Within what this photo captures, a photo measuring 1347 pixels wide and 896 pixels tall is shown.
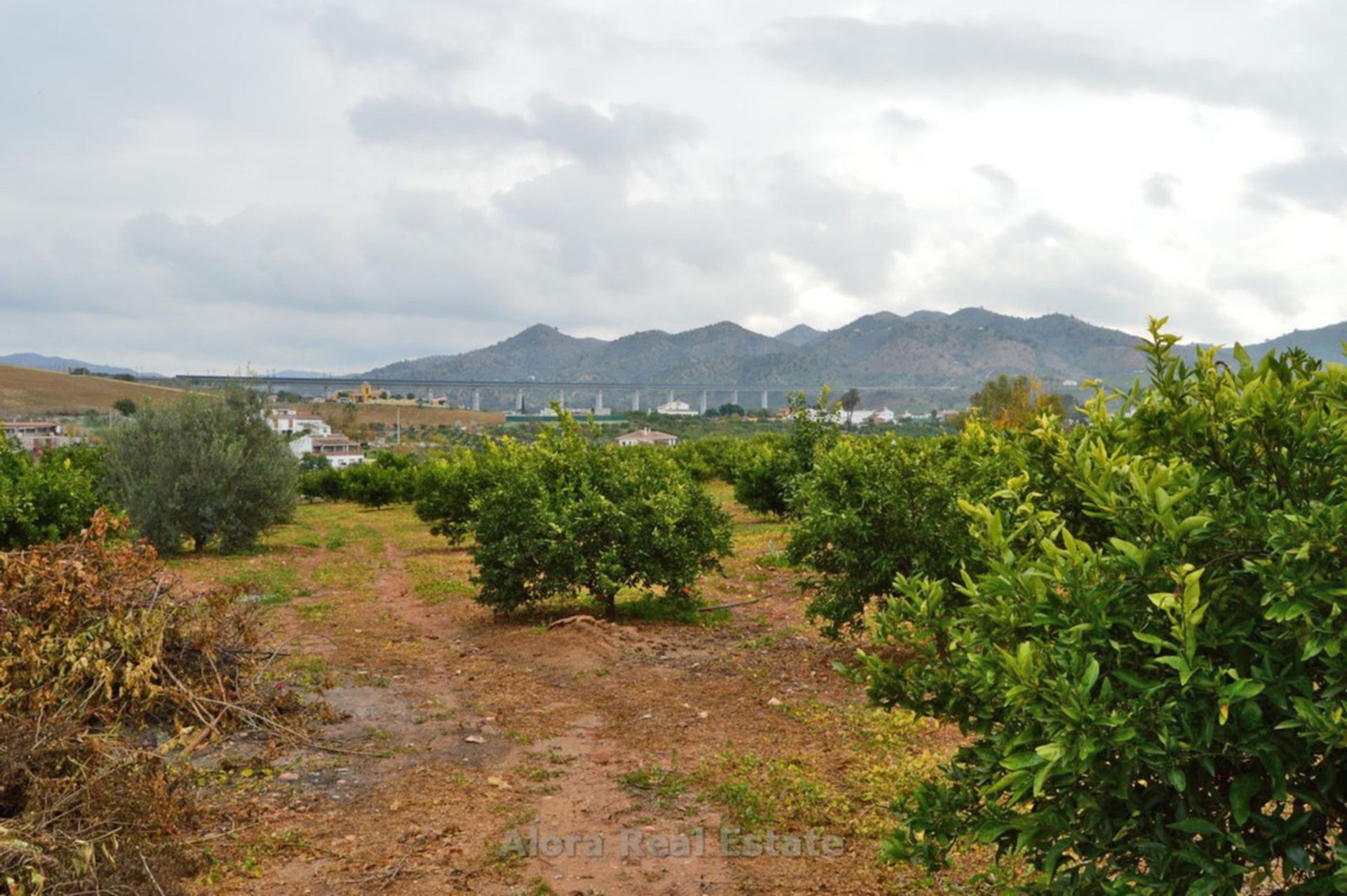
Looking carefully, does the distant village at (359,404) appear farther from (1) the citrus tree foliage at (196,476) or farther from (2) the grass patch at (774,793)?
(2) the grass patch at (774,793)

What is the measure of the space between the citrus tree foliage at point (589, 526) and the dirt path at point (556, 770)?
0.63 m

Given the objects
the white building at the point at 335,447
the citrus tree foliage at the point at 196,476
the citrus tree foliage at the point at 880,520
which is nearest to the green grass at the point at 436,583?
the citrus tree foliage at the point at 196,476

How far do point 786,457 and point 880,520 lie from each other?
14841mm

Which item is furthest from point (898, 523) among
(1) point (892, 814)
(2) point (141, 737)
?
(2) point (141, 737)

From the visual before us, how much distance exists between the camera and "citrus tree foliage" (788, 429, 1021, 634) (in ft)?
29.1

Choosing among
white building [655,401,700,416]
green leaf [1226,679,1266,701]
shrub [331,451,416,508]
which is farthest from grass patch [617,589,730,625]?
white building [655,401,700,416]

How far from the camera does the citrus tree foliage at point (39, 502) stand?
16.6 metres

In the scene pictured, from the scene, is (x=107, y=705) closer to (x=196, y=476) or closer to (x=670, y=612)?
(x=670, y=612)

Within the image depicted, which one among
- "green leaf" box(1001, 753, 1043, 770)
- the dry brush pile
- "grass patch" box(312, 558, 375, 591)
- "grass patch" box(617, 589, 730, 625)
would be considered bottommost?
"grass patch" box(312, 558, 375, 591)

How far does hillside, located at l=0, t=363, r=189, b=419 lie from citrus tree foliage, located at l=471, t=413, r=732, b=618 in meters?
68.3

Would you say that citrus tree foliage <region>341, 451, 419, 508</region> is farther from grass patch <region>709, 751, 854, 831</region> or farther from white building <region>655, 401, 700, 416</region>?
white building <region>655, 401, 700, 416</region>

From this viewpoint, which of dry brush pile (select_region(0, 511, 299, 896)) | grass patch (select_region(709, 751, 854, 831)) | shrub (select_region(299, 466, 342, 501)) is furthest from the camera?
shrub (select_region(299, 466, 342, 501))

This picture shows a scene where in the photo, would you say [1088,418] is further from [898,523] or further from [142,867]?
[898,523]

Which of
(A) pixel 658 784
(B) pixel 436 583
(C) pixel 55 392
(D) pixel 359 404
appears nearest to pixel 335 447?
(C) pixel 55 392
